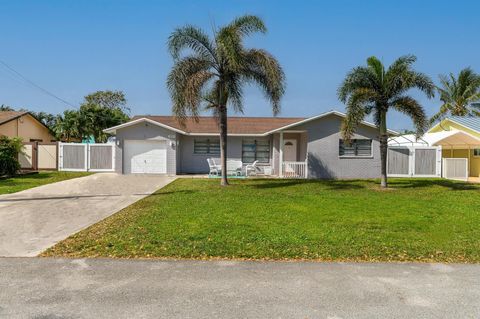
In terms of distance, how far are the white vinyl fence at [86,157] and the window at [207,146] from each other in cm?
532

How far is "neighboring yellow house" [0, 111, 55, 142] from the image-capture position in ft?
91.3

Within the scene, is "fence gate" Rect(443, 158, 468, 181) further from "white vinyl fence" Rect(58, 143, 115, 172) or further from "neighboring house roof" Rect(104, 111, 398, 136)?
"white vinyl fence" Rect(58, 143, 115, 172)

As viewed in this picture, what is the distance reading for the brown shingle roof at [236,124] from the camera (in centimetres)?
2406

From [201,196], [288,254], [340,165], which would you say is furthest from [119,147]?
[288,254]

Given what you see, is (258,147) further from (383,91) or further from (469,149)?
(469,149)

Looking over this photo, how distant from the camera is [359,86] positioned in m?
16.5

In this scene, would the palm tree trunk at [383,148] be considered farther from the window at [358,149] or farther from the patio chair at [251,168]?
the patio chair at [251,168]

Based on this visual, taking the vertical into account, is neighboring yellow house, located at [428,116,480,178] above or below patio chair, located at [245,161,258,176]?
above

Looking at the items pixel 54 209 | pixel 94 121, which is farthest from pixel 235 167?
pixel 94 121

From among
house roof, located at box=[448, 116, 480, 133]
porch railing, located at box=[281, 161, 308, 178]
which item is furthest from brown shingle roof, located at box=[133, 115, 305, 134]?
house roof, located at box=[448, 116, 480, 133]

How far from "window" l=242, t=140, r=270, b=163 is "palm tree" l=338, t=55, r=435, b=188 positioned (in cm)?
834

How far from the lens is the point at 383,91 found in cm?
1638

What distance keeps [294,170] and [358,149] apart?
3868mm

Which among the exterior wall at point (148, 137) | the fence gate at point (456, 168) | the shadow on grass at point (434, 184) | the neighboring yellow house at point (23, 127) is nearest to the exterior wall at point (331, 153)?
the shadow on grass at point (434, 184)
